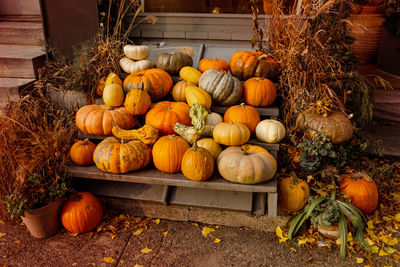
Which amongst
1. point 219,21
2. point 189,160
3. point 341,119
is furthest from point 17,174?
point 219,21

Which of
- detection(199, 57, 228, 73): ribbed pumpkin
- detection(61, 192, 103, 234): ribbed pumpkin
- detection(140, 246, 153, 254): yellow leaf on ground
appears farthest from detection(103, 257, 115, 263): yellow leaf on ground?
detection(199, 57, 228, 73): ribbed pumpkin

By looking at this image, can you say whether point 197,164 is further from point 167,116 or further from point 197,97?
point 197,97

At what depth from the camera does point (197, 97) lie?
145 inches

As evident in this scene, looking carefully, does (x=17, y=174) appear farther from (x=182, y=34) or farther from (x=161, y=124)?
(x=182, y=34)

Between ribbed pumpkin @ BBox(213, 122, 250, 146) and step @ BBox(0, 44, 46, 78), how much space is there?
3035 millimetres

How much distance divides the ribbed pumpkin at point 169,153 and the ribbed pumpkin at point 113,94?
3.12 feet

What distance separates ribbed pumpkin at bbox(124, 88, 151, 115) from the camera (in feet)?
11.8

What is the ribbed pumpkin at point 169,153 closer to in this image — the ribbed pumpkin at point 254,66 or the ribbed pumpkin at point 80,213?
the ribbed pumpkin at point 80,213

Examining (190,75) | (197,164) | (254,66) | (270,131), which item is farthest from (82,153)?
(254,66)

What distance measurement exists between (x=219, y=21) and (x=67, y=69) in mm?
2812

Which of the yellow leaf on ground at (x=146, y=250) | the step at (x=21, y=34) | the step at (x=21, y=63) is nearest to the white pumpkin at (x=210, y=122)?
the yellow leaf on ground at (x=146, y=250)

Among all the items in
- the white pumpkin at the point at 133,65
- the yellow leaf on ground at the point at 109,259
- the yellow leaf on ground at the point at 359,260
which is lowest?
the yellow leaf on ground at the point at 109,259

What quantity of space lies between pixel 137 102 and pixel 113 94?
38cm

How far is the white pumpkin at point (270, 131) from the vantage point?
345 centimetres
